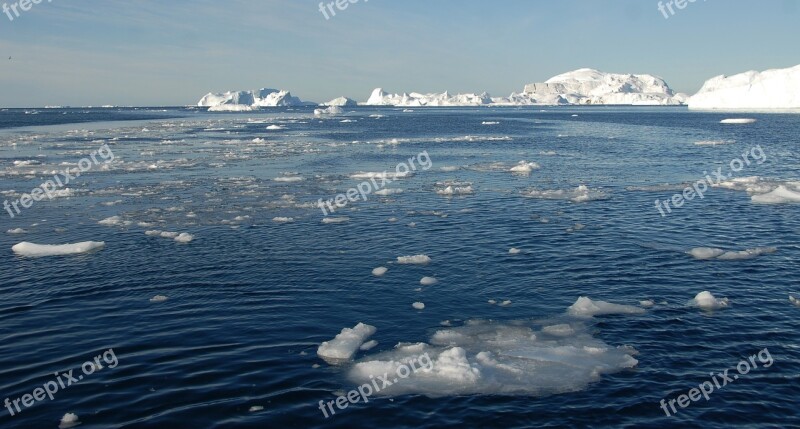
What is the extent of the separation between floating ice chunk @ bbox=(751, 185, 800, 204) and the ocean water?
30 centimetres

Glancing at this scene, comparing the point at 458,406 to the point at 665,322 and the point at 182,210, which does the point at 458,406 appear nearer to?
the point at 665,322

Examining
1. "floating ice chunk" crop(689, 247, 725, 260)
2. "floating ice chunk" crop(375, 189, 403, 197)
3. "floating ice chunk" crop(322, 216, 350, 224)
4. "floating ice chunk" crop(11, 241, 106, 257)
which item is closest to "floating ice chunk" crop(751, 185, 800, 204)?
"floating ice chunk" crop(689, 247, 725, 260)

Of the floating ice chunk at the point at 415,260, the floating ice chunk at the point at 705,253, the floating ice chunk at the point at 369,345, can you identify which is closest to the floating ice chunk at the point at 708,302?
the floating ice chunk at the point at 705,253

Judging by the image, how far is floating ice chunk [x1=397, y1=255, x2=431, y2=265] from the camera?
23.0 meters

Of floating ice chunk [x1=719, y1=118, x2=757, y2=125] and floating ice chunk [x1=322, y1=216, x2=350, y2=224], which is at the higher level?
floating ice chunk [x1=719, y1=118, x2=757, y2=125]

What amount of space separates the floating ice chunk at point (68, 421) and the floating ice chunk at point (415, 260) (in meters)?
13.1

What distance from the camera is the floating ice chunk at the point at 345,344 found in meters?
14.9

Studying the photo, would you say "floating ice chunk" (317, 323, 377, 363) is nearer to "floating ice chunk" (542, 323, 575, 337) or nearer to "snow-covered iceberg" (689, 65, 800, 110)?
"floating ice chunk" (542, 323, 575, 337)

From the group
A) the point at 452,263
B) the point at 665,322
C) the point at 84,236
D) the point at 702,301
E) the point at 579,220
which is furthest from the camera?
the point at 579,220

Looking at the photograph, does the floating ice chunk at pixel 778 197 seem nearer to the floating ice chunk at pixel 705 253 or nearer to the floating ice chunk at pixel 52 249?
the floating ice chunk at pixel 705 253

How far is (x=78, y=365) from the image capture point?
1463cm

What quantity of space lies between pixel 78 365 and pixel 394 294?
9.43m

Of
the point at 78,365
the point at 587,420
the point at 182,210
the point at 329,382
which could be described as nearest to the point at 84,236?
the point at 182,210

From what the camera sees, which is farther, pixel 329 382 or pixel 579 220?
pixel 579 220
